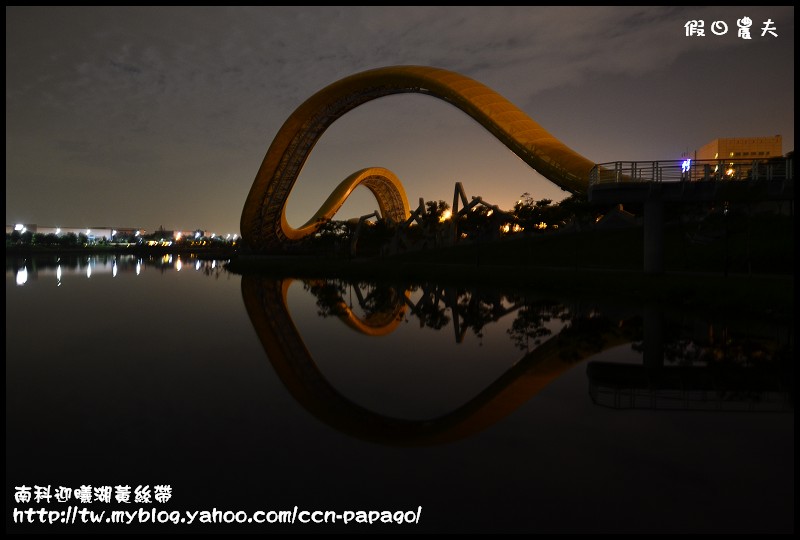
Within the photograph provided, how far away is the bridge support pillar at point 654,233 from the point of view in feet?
78.9

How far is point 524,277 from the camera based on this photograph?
1182 inches

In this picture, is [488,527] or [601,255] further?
[601,255]

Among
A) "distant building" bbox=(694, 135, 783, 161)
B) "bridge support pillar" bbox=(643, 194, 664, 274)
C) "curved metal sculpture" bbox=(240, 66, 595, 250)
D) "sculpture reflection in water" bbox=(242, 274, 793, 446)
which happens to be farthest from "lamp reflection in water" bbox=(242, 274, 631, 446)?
"distant building" bbox=(694, 135, 783, 161)

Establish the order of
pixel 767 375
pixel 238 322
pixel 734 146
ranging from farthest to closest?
pixel 734 146, pixel 238 322, pixel 767 375

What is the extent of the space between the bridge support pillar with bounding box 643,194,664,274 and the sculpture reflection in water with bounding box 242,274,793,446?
670 cm

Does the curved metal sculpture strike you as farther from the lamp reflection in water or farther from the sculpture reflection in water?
the lamp reflection in water

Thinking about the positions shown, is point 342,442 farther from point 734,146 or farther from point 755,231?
point 734,146

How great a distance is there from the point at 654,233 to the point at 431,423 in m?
21.1

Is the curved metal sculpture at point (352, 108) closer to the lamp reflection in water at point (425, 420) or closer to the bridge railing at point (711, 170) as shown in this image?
the bridge railing at point (711, 170)

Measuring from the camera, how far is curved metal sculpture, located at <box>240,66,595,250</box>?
3775 centimetres

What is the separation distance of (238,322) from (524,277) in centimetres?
1783

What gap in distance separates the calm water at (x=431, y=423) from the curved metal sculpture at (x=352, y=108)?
78.9 ft

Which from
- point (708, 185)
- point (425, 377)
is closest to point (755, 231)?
point (708, 185)

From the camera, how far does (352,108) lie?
2186 inches
